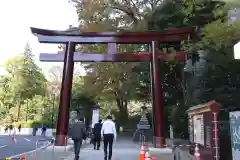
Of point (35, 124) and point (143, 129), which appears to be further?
point (35, 124)

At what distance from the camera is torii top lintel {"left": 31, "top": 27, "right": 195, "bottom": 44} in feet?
62.8

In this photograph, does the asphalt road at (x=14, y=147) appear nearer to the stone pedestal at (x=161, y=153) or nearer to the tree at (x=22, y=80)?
the stone pedestal at (x=161, y=153)

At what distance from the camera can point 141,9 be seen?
95.7ft

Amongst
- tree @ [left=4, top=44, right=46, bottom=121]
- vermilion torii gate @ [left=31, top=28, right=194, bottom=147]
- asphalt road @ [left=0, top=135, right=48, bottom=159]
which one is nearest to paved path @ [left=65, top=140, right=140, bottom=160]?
vermilion torii gate @ [left=31, top=28, right=194, bottom=147]

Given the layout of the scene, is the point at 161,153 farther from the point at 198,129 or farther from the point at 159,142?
the point at 198,129

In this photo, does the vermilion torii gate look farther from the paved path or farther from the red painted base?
the paved path

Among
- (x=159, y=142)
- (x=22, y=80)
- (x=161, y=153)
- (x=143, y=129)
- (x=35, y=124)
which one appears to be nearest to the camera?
(x=161, y=153)

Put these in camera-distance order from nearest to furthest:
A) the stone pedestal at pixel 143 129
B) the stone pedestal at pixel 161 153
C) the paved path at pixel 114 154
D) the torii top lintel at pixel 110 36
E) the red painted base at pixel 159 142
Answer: the paved path at pixel 114 154 < the stone pedestal at pixel 161 153 < the red painted base at pixel 159 142 < the torii top lintel at pixel 110 36 < the stone pedestal at pixel 143 129

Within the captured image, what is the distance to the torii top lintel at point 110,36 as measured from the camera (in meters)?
19.2

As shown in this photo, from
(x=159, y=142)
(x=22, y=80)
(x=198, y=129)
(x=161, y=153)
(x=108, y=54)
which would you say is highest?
(x=22, y=80)

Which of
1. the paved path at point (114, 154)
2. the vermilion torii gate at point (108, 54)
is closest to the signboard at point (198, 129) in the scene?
the paved path at point (114, 154)

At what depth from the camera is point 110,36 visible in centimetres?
1962

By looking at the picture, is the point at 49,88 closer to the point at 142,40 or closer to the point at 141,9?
the point at 141,9

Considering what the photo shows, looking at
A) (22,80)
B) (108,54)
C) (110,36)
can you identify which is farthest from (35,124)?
(110,36)
